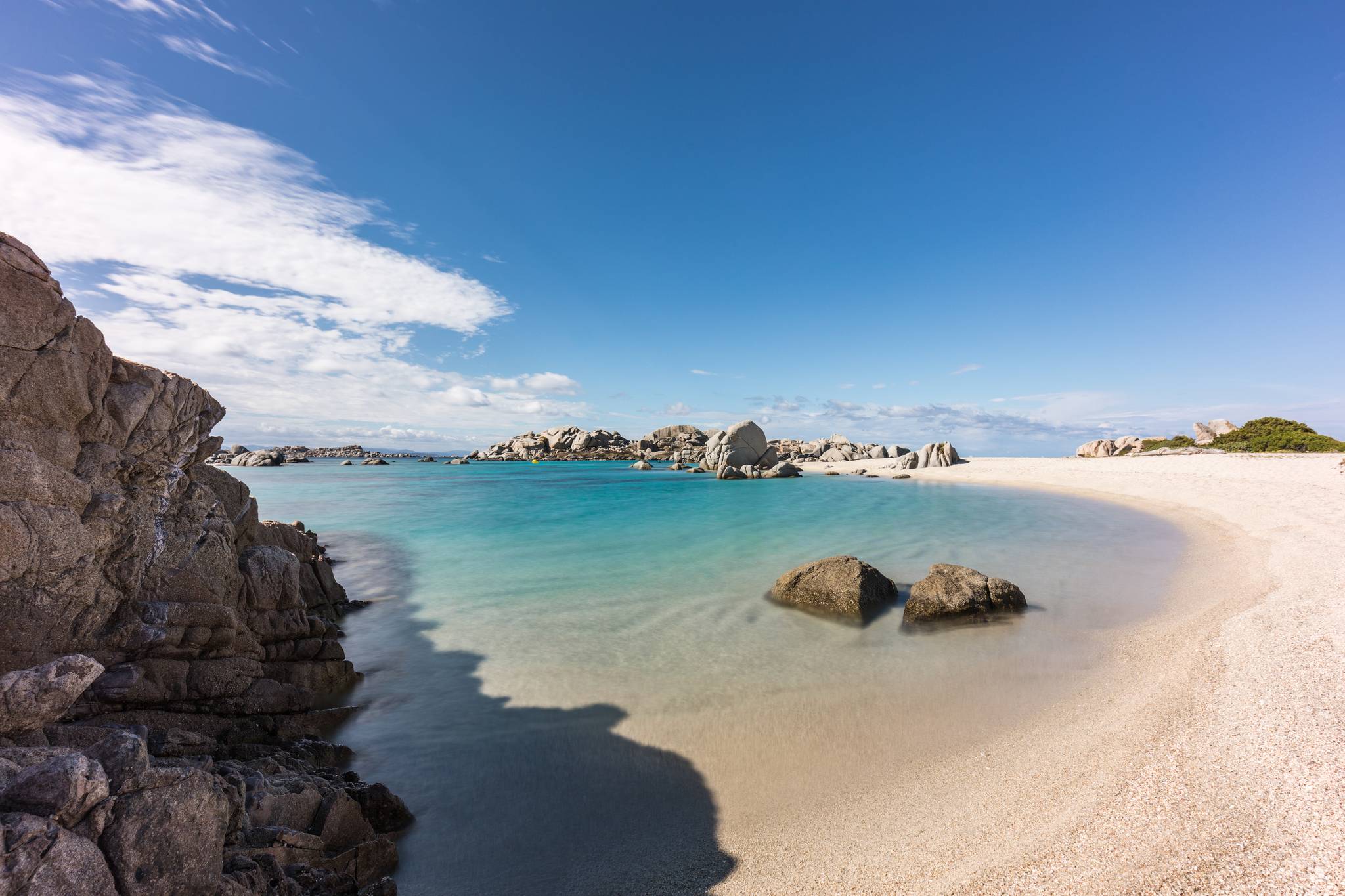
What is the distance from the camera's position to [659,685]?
8148 millimetres

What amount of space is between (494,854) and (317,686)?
14.2 ft

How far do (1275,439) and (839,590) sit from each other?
203 ft

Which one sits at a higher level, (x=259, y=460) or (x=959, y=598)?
(x=259, y=460)

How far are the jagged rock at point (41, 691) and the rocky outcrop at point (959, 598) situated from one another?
1121cm

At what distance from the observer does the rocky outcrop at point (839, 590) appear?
1079cm

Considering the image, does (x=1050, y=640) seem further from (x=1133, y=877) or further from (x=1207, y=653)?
(x=1133, y=877)

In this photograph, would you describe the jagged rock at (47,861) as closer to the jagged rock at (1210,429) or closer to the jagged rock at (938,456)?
the jagged rock at (938,456)

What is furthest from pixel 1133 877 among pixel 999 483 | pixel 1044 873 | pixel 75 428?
pixel 999 483

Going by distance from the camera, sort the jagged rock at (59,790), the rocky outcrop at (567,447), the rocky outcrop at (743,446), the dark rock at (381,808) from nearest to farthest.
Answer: the jagged rock at (59,790), the dark rock at (381,808), the rocky outcrop at (743,446), the rocky outcrop at (567,447)

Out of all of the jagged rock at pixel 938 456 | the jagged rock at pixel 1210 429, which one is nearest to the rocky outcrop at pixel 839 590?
the jagged rock at pixel 938 456

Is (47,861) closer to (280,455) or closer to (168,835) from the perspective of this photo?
(168,835)

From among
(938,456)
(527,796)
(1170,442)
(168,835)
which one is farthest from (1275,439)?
(168,835)

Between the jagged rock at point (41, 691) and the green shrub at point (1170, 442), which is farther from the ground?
the green shrub at point (1170, 442)

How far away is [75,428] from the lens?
4.94 metres
